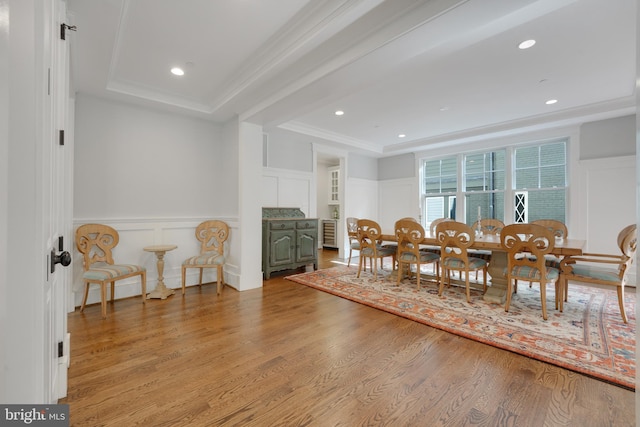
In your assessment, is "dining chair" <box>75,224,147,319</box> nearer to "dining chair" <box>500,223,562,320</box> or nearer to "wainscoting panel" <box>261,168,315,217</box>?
"wainscoting panel" <box>261,168,315,217</box>

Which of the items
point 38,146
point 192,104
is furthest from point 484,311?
point 192,104

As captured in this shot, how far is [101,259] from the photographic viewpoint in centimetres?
317

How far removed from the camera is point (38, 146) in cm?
82

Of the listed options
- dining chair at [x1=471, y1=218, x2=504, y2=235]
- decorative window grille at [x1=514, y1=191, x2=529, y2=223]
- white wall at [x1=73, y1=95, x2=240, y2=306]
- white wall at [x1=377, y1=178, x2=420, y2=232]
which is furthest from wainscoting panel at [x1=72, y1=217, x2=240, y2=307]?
decorative window grille at [x1=514, y1=191, x2=529, y2=223]

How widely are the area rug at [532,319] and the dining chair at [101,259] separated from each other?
7.40 feet

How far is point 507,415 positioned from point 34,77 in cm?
250

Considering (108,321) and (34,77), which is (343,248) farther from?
(34,77)

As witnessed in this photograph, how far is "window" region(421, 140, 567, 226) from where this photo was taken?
5.07 meters

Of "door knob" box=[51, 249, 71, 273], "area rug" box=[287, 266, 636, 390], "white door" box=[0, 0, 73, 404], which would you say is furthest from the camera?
"area rug" box=[287, 266, 636, 390]

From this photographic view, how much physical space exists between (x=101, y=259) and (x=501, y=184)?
6963 millimetres

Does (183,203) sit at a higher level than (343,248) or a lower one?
higher

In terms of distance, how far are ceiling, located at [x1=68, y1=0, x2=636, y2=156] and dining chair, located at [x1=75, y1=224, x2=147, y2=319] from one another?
1.66 metres

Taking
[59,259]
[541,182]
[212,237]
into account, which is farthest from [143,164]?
[541,182]

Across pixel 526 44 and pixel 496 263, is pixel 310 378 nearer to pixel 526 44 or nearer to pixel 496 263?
pixel 496 263
